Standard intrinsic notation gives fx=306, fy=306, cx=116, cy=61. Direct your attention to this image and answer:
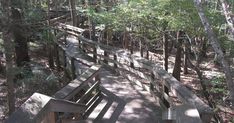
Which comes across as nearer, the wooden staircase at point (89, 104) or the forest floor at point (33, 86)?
the wooden staircase at point (89, 104)

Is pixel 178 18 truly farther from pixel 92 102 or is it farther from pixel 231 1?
pixel 92 102

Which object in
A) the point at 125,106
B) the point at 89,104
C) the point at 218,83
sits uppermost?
the point at 89,104

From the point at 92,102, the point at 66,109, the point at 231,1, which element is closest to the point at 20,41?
the point at 92,102

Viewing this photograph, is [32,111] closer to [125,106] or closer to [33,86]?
[125,106]

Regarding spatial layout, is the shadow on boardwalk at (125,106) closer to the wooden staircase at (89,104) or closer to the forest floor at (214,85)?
the wooden staircase at (89,104)

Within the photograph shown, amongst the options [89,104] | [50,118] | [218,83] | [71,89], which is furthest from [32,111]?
[218,83]

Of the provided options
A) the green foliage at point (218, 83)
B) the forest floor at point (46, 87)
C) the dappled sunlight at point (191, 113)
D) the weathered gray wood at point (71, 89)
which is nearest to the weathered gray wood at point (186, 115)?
the dappled sunlight at point (191, 113)

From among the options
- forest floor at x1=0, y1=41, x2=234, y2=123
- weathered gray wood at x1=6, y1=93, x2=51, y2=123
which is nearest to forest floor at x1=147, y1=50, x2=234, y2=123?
forest floor at x1=0, y1=41, x2=234, y2=123

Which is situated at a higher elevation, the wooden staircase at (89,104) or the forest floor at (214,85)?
the wooden staircase at (89,104)

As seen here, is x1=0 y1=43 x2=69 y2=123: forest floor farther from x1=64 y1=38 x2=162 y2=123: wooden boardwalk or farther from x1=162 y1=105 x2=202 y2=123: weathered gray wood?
x1=162 y1=105 x2=202 y2=123: weathered gray wood

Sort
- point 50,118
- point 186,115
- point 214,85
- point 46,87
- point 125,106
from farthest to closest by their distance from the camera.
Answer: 1. point 46,87
2. point 214,85
3. point 125,106
4. point 50,118
5. point 186,115

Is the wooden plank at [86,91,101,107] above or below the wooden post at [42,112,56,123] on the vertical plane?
below

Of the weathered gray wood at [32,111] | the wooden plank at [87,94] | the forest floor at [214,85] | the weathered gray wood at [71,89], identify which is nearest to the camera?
the weathered gray wood at [32,111]

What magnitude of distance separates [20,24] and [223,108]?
863 centimetres
